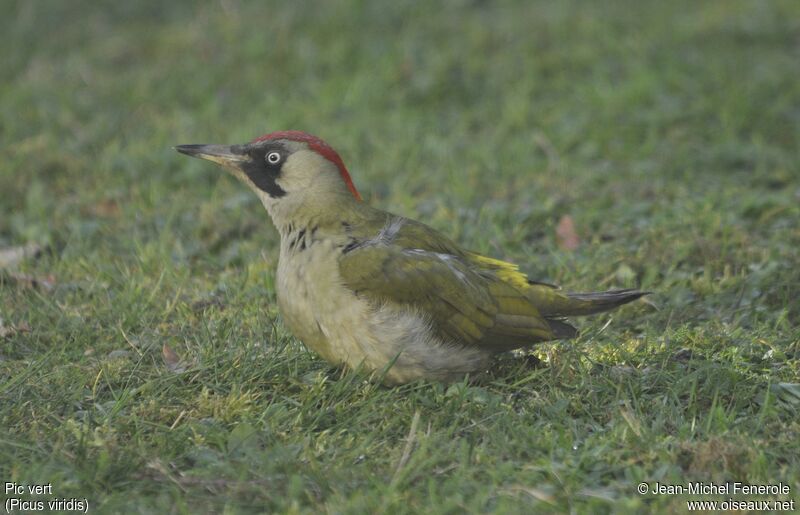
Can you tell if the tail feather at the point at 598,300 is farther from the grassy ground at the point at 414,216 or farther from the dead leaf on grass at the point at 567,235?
the dead leaf on grass at the point at 567,235

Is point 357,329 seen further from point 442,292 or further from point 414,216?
point 414,216

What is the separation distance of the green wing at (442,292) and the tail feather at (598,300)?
0.16m

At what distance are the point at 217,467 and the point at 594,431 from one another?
119cm

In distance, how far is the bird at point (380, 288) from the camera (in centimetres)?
→ 404

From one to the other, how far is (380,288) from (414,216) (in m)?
2.07

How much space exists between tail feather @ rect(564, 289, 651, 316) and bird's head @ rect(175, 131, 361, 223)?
89 cm

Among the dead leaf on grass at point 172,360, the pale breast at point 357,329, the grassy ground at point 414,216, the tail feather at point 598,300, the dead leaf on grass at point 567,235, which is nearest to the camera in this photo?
the grassy ground at point 414,216

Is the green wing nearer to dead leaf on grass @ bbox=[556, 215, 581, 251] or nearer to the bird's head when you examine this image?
the bird's head

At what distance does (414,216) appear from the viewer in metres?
6.11

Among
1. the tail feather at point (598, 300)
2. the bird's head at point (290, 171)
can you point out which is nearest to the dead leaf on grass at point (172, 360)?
the bird's head at point (290, 171)

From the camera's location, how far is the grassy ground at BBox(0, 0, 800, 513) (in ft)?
11.6

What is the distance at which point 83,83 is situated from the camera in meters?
7.91

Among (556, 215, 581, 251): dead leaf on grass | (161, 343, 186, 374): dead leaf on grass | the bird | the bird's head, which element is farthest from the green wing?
(556, 215, 581, 251): dead leaf on grass

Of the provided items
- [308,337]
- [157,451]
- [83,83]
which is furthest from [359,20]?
[157,451]
